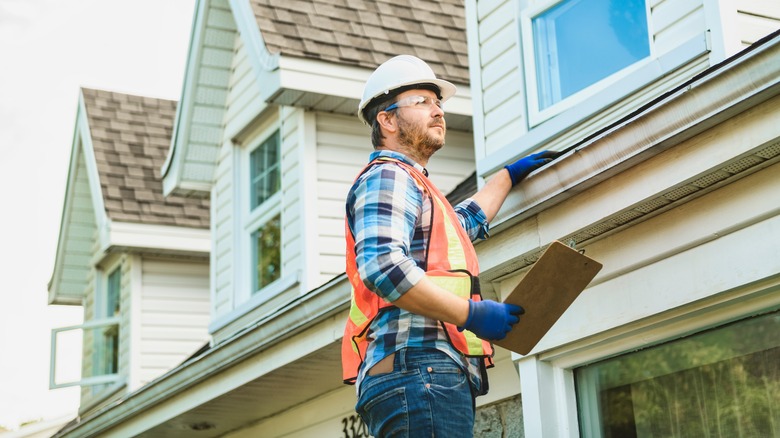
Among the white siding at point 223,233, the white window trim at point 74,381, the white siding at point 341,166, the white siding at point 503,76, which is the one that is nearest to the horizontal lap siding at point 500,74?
the white siding at point 503,76

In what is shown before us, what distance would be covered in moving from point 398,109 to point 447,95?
27 centimetres

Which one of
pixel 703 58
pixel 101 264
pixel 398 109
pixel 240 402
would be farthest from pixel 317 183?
pixel 101 264

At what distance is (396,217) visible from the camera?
374 cm

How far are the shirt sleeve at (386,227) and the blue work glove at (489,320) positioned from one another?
19 cm

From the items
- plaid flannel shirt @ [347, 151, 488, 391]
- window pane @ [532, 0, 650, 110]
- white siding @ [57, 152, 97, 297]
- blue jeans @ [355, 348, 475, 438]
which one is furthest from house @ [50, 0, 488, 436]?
white siding @ [57, 152, 97, 297]

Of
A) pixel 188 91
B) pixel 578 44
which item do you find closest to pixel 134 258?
pixel 188 91

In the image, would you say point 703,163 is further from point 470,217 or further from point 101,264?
point 101,264

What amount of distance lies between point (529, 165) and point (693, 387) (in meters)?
1.09

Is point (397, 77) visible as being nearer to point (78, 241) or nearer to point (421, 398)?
point (421, 398)

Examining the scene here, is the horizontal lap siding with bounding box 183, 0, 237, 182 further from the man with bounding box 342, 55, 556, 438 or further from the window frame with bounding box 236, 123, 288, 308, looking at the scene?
the man with bounding box 342, 55, 556, 438

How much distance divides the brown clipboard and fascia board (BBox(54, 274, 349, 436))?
113 inches

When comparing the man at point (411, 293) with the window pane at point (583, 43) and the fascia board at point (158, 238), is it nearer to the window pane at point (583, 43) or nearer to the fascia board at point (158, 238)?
the window pane at point (583, 43)

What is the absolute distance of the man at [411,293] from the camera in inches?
142

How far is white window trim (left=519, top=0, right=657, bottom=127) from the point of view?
5.68 metres
